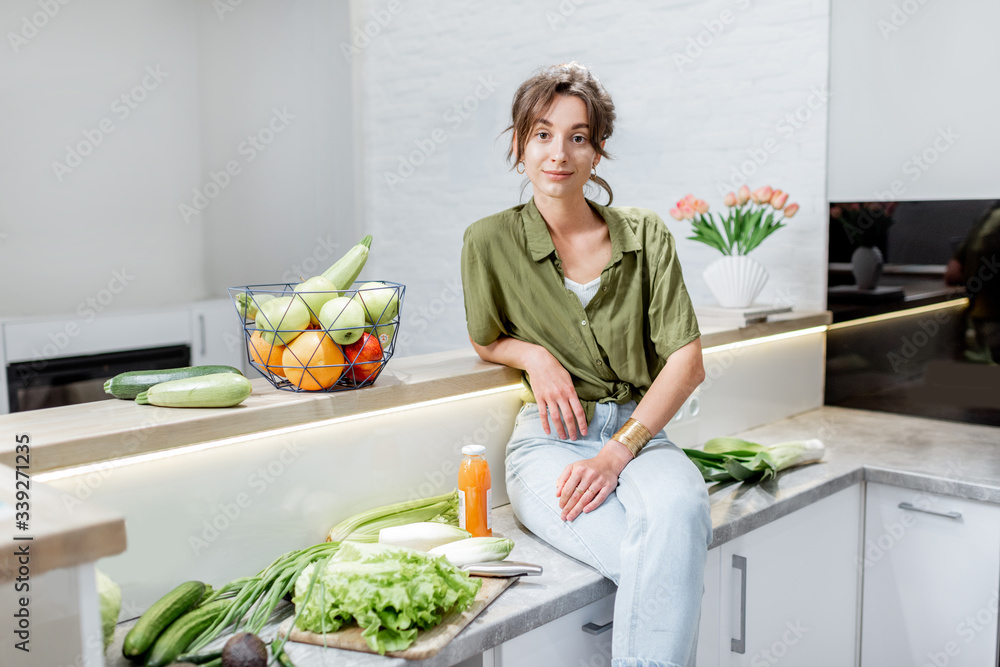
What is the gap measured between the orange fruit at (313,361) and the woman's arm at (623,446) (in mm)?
468

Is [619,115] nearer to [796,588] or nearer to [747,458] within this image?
[747,458]

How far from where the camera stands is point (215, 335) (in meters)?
3.88

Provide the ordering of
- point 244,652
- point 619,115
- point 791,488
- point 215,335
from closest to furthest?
1. point 244,652
2. point 791,488
3. point 619,115
4. point 215,335

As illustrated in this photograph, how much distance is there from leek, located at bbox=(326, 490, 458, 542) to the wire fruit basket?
0.24 metres

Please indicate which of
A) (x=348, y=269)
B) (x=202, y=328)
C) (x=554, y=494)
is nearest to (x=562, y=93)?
(x=348, y=269)

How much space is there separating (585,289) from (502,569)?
2.05 ft

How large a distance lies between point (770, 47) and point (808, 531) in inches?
63.7

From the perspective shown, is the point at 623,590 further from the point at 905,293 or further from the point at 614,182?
the point at 614,182

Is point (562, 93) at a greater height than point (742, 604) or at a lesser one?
greater

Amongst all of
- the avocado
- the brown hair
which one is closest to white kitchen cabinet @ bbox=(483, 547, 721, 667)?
the avocado

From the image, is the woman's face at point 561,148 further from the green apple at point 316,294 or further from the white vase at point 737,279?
the white vase at point 737,279

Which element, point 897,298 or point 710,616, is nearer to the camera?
point 710,616

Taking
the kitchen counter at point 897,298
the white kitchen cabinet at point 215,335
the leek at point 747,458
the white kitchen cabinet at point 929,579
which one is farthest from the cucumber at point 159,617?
the white kitchen cabinet at point 215,335

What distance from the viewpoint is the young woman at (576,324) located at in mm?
1629
